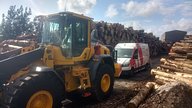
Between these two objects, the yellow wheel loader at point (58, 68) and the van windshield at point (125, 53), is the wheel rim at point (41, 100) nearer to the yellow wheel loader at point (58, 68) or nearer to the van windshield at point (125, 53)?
the yellow wheel loader at point (58, 68)

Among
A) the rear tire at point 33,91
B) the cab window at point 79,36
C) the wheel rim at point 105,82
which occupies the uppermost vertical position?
the cab window at point 79,36

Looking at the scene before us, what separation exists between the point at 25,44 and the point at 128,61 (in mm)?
9131

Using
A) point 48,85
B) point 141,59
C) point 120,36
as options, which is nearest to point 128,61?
point 141,59

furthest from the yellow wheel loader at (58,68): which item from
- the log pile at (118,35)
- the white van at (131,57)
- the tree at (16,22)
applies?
the tree at (16,22)

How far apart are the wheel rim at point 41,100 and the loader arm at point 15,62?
94 cm

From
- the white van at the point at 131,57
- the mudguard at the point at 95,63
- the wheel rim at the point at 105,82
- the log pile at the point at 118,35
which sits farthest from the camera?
the log pile at the point at 118,35

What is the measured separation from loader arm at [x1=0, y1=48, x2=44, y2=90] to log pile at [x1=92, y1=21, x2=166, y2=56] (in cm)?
927

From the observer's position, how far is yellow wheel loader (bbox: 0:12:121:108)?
671 centimetres

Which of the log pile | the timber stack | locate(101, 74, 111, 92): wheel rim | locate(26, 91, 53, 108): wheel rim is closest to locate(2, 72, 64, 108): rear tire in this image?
locate(26, 91, 53, 108): wheel rim

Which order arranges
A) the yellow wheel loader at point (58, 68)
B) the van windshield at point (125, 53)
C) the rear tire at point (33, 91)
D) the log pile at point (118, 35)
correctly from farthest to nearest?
the log pile at point (118, 35), the van windshield at point (125, 53), the yellow wheel loader at point (58, 68), the rear tire at point (33, 91)

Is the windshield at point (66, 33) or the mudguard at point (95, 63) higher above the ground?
the windshield at point (66, 33)

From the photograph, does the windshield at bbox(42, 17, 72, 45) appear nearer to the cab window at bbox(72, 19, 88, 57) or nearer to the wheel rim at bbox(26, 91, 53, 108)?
the cab window at bbox(72, 19, 88, 57)

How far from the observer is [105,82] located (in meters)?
10.7

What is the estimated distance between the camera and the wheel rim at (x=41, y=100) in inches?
267
